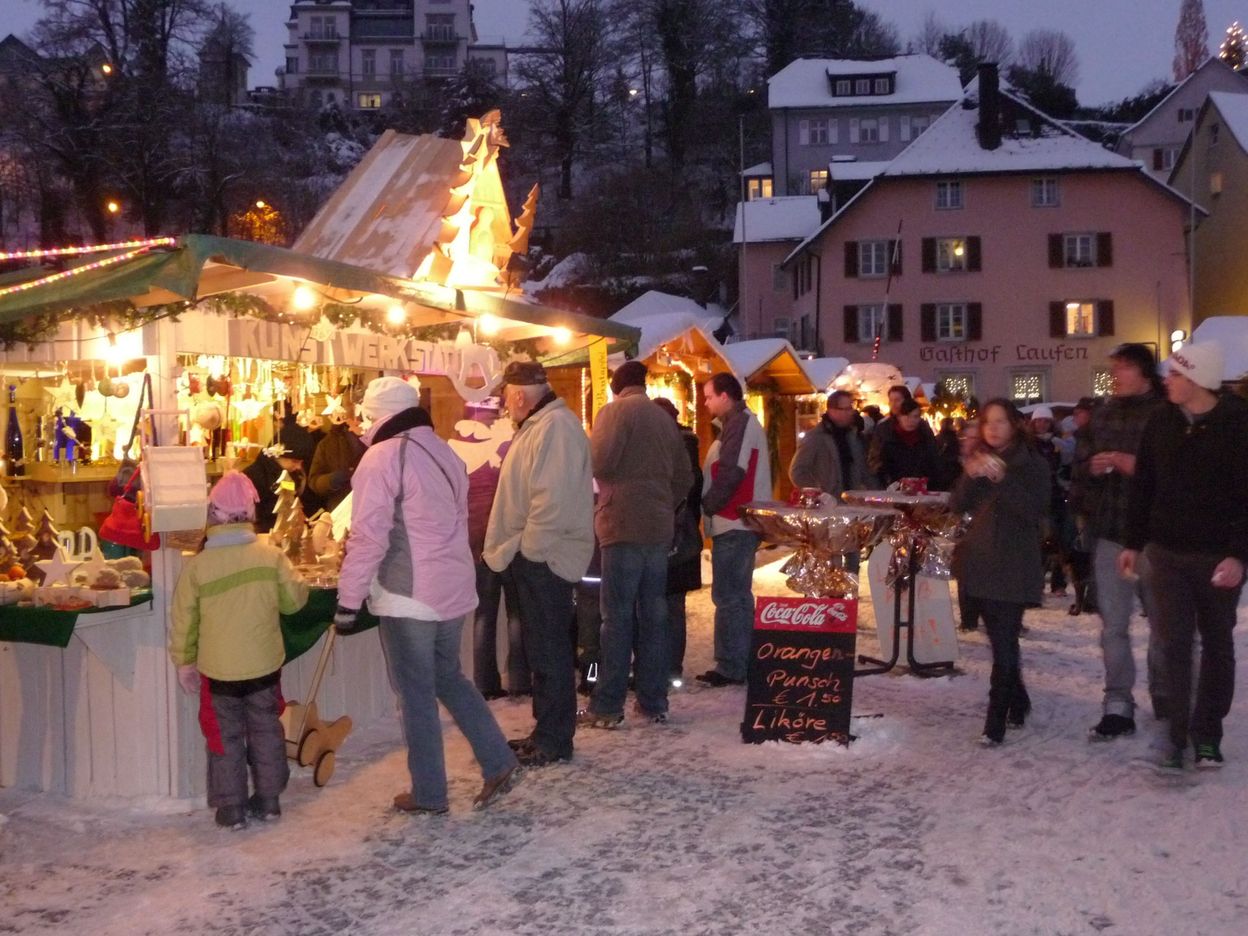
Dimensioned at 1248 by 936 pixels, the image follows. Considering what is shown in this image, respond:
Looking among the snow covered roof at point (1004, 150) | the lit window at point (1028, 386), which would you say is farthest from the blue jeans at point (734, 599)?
the lit window at point (1028, 386)

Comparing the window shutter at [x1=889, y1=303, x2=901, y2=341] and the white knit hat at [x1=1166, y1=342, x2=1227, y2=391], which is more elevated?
the window shutter at [x1=889, y1=303, x2=901, y2=341]

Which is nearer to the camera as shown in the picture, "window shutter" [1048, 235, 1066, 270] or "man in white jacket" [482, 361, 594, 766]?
"man in white jacket" [482, 361, 594, 766]

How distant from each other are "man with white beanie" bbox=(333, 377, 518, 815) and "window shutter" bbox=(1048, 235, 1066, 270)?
37301 mm

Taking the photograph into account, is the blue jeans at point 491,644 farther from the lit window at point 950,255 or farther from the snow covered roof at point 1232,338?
the lit window at point 950,255

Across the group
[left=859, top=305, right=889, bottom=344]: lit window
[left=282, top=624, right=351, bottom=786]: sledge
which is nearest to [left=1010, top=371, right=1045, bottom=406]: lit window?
[left=859, top=305, right=889, bottom=344]: lit window

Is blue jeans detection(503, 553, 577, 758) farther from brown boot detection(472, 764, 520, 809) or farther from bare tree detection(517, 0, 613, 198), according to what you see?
bare tree detection(517, 0, 613, 198)

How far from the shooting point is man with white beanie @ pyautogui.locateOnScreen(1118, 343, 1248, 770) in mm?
5148

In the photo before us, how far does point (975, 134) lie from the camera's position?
39.8 m

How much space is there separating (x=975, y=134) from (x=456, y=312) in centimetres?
3613

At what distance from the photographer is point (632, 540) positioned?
6.29 m

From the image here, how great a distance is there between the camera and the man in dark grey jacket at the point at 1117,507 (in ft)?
19.4

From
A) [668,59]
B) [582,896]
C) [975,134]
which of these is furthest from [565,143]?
[582,896]

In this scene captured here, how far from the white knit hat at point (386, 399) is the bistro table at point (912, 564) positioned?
329 centimetres

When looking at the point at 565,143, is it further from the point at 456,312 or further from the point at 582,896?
the point at 582,896
